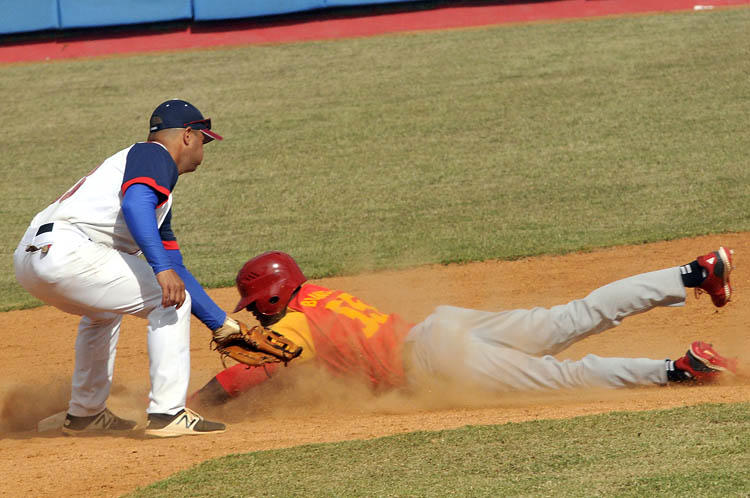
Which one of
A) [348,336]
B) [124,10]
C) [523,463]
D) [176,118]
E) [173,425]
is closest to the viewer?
[523,463]

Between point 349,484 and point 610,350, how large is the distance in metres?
3.35

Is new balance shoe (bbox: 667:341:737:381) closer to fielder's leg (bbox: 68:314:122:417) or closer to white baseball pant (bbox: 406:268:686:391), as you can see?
white baseball pant (bbox: 406:268:686:391)

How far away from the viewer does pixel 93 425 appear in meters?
5.27

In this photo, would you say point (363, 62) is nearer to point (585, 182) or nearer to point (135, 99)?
point (135, 99)

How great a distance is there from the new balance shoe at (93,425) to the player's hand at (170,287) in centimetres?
120

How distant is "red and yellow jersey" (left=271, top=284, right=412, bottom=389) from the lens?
4.97 metres

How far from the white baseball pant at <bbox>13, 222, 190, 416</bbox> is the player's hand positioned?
219 millimetres

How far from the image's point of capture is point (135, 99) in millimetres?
15695

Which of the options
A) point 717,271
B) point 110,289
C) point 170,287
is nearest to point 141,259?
point 110,289

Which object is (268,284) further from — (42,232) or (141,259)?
(42,232)

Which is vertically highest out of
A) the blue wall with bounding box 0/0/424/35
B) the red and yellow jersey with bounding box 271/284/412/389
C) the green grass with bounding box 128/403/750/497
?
the blue wall with bounding box 0/0/424/35

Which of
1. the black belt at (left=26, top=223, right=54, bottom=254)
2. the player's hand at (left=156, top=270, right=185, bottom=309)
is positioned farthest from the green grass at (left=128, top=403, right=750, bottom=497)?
the black belt at (left=26, top=223, right=54, bottom=254)

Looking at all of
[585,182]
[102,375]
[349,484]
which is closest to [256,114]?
[585,182]

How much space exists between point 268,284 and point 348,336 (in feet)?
1.87
